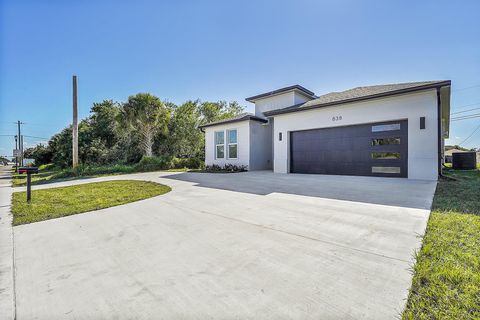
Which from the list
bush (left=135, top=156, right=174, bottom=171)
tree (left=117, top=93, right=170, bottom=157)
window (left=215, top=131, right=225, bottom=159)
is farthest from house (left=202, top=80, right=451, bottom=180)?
tree (left=117, top=93, right=170, bottom=157)

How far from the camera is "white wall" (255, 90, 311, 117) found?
13.8 metres

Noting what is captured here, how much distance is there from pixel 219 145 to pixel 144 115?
22.2ft

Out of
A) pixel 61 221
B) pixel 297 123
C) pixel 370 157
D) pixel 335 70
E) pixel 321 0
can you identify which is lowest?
pixel 61 221

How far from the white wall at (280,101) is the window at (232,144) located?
2.70 meters

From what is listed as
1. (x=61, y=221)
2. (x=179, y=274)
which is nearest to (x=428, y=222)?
(x=179, y=274)

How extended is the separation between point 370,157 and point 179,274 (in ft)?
30.7

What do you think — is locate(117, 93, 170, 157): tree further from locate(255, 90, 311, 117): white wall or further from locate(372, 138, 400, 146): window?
locate(372, 138, 400, 146): window

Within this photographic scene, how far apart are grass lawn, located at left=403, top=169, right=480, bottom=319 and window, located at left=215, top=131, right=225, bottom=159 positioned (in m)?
12.7

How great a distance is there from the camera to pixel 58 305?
1.58 meters

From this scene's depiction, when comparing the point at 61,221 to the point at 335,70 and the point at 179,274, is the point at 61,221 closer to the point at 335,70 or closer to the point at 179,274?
the point at 179,274

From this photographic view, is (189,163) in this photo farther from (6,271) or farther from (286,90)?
(6,271)

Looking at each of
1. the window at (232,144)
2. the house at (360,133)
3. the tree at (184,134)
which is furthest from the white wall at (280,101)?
the tree at (184,134)

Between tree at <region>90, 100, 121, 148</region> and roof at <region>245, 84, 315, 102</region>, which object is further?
tree at <region>90, 100, 121, 148</region>

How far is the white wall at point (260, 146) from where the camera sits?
13.7 meters
